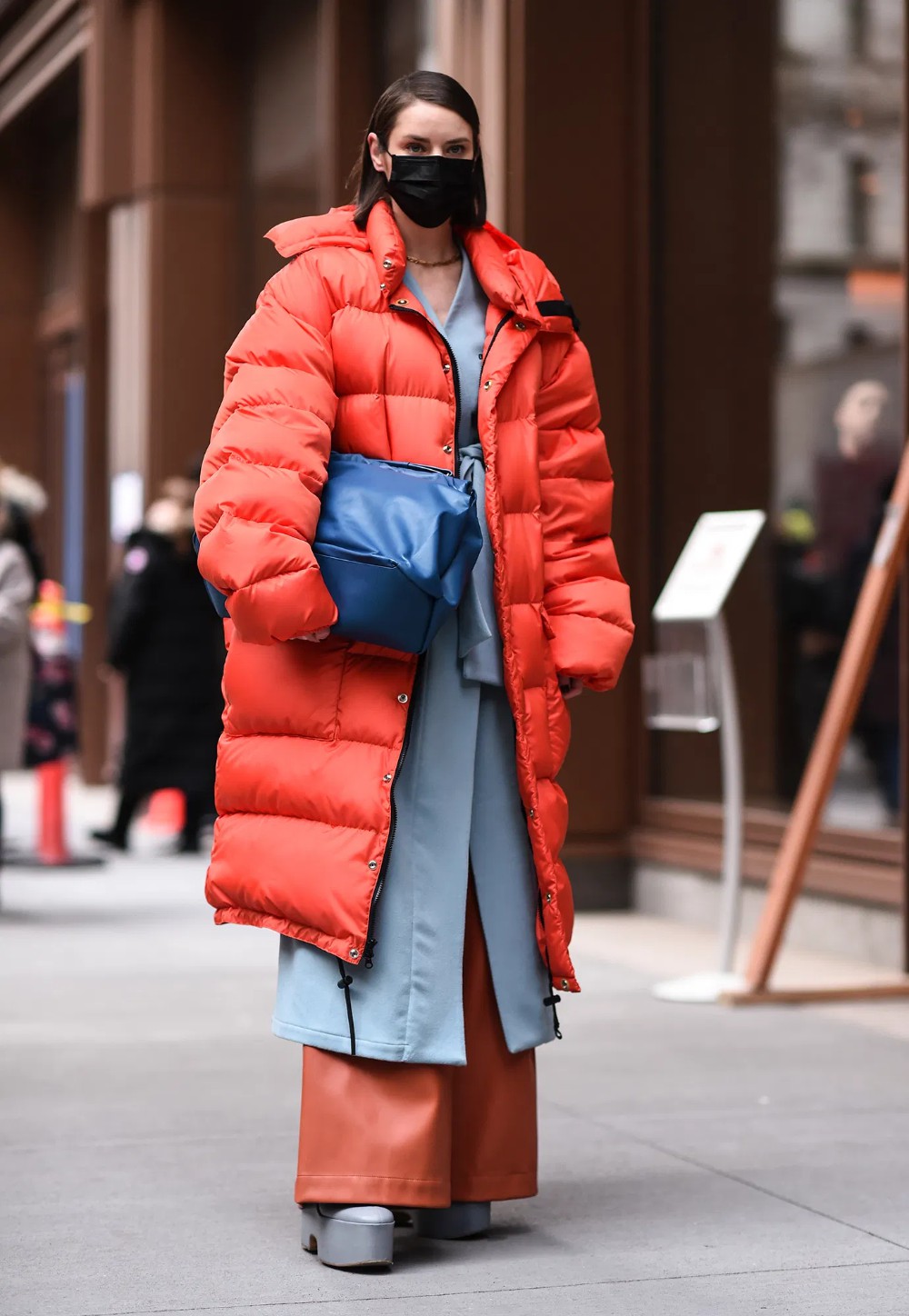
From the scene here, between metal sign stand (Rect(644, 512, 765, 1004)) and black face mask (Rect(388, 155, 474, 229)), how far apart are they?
114 inches

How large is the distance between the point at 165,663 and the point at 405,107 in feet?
24.4

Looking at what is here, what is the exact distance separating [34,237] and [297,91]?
7584 mm

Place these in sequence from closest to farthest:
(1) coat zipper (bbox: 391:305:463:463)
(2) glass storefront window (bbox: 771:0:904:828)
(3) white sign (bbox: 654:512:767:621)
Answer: (1) coat zipper (bbox: 391:305:463:463) < (3) white sign (bbox: 654:512:767:621) < (2) glass storefront window (bbox: 771:0:904:828)

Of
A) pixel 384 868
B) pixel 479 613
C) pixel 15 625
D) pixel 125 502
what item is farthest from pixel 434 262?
pixel 125 502

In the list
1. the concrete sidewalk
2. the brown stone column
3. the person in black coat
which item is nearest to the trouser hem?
the concrete sidewalk

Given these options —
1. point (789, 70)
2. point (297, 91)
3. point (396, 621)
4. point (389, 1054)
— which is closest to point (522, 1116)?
point (389, 1054)

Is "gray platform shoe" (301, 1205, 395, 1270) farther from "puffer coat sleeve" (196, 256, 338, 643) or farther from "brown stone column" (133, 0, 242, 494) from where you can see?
"brown stone column" (133, 0, 242, 494)

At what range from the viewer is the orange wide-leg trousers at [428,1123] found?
12.6ft

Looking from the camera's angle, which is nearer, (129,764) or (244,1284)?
(244,1284)

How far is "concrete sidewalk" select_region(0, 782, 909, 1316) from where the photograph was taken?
12.3 ft

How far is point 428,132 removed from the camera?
400 centimetres

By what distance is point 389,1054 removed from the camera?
3848 mm

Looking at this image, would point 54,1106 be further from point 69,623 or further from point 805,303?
point 69,623

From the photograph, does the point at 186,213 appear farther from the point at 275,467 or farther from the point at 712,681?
the point at 275,467
